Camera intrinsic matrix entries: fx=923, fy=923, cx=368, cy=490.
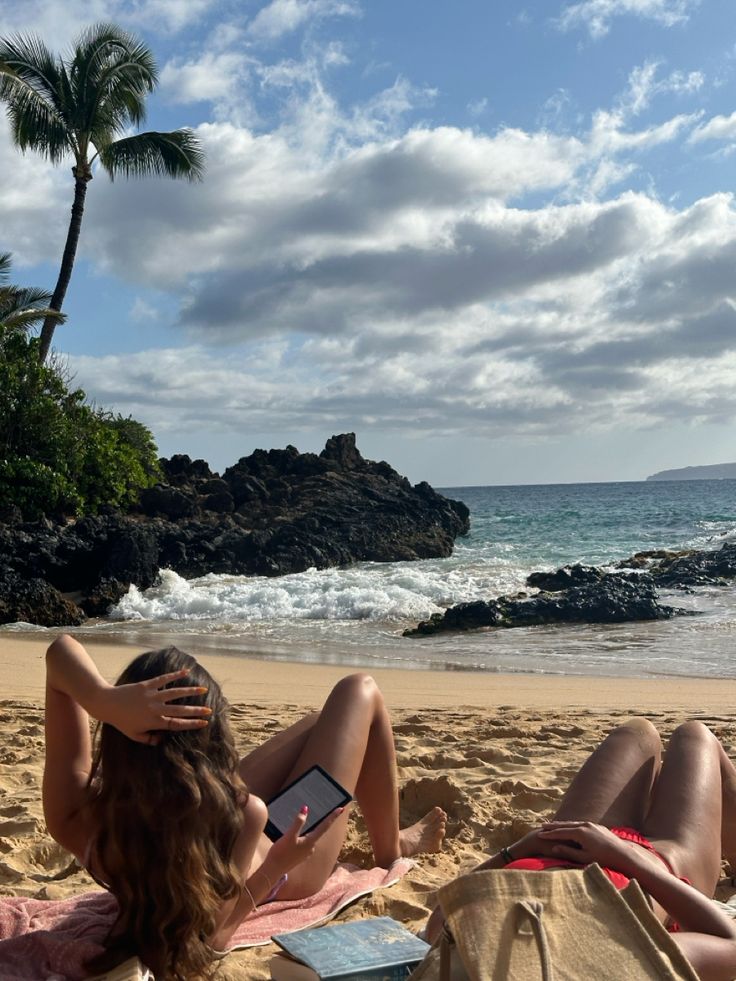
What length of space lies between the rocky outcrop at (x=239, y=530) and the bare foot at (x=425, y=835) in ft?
36.7

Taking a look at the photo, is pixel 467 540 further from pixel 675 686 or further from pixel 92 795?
pixel 92 795

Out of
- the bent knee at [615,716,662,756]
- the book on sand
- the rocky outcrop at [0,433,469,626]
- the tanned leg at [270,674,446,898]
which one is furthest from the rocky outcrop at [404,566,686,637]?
the book on sand

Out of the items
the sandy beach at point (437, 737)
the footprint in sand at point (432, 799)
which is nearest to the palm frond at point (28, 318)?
the sandy beach at point (437, 737)

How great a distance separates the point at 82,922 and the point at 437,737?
11.1ft

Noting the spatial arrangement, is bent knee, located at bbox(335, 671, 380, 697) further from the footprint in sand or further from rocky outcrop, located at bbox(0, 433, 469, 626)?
rocky outcrop, located at bbox(0, 433, 469, 626)

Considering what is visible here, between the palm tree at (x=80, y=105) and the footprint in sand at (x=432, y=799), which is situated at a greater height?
the palm tree at (x=80, y=105)

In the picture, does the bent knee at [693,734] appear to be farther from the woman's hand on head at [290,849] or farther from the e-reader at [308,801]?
the woman's hand on head at [290,849]

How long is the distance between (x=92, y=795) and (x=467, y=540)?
3341 centimetres

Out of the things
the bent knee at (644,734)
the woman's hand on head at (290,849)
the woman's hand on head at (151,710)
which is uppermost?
the woman's hand on head at (151,710)

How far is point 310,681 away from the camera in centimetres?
860

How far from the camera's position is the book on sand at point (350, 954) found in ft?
7.36

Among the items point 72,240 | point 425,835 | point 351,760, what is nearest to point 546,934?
point 351,760

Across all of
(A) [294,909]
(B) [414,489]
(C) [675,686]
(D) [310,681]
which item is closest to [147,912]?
(A) [294,909]

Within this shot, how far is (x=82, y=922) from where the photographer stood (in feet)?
8.38
